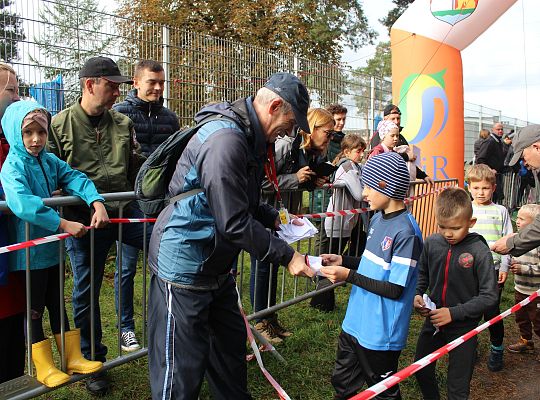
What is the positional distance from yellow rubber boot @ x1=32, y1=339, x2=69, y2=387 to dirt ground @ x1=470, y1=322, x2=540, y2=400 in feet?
9.54

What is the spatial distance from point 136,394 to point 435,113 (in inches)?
275

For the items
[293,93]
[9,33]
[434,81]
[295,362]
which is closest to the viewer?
[293,93]

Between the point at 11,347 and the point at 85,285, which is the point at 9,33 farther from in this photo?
the point at 11,347

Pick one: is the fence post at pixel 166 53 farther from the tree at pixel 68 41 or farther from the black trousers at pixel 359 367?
the black trousers at pixel 359 367

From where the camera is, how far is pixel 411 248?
2.93 m

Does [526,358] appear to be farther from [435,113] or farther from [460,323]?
[435,113]

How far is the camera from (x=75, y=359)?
10.5ft

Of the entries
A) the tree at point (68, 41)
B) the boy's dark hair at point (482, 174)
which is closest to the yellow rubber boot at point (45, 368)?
the boy's dark hair at point (482, 174)

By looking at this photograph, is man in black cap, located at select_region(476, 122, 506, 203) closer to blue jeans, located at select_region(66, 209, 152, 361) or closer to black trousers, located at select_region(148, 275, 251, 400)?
blue jeans, located at select_region(66, 209, 152, 361)

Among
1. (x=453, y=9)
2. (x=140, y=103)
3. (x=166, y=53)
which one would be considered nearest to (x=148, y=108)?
(x=140, y=103)

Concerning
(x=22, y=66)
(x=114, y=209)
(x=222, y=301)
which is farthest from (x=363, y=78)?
(x=222, y=301)

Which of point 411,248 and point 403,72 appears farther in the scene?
point 403,72

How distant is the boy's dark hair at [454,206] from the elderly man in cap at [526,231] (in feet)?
1.61

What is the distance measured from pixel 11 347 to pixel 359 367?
206cm
